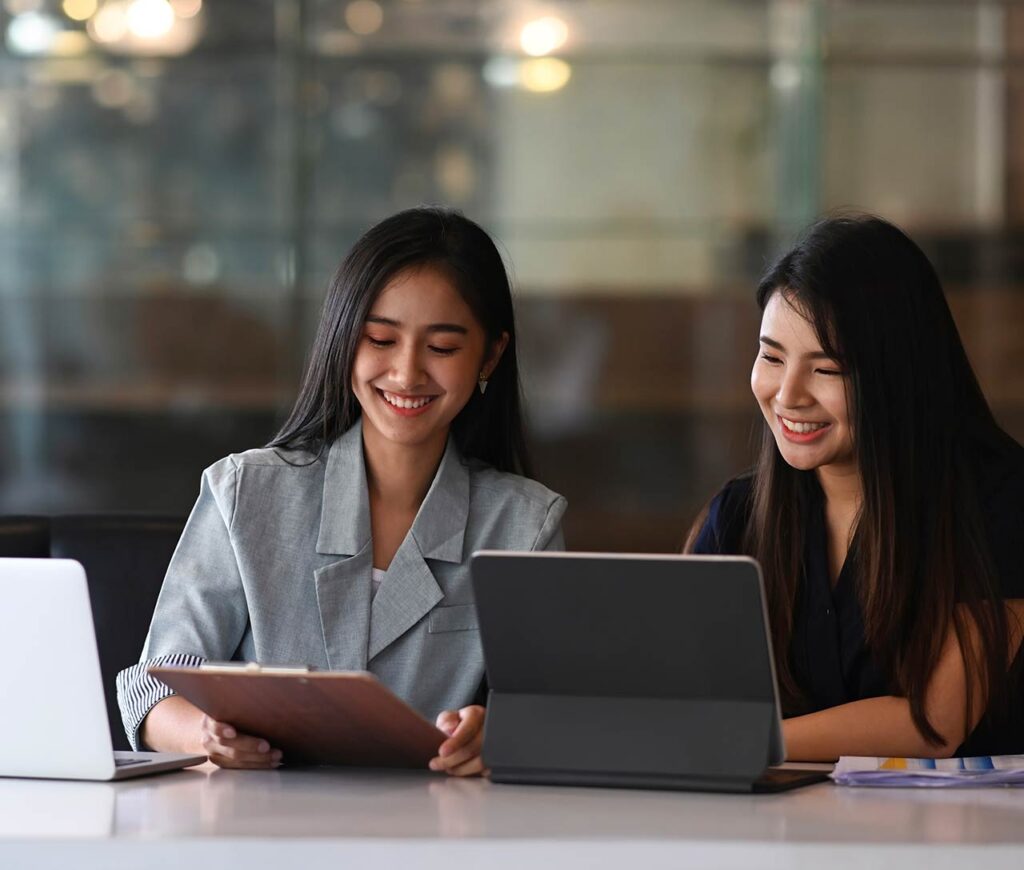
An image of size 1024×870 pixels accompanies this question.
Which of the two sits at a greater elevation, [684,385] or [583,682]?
[684,385]

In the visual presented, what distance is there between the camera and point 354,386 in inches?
88.4

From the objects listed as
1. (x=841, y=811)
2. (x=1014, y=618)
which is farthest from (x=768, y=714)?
(x=1014, y=618)

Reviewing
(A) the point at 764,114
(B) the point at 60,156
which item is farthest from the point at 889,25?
(B) the point at 60,156

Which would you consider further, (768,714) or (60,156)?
(60,156)

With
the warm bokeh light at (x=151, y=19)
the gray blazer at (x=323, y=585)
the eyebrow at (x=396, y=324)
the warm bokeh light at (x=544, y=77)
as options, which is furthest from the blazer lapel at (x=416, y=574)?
the warm bokeh light at (x=151, y=19)

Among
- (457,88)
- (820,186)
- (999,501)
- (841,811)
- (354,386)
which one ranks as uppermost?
(457,88)

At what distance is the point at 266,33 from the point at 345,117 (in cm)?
32

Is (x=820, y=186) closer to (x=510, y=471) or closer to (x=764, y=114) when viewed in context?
(x=764, y=114)

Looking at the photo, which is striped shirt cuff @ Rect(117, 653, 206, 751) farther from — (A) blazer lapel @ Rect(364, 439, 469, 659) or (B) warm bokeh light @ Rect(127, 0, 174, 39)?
(B) warm bokeh light @ Rect(127, 0, 174, 39)

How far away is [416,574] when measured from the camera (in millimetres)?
2164

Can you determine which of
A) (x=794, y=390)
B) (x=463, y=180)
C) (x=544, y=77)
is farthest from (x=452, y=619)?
(x=544, y=77)

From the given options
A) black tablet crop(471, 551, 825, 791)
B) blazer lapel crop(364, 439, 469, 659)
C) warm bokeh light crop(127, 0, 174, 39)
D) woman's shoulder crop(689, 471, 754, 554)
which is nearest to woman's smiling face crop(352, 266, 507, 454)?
blazer lapel crop(364, 439, 469, 659)

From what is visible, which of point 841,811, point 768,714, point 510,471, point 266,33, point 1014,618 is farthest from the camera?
point 266,33

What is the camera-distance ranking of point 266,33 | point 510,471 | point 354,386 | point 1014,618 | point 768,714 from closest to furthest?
1. point 768,714
2. point 1014,618
3. point 354,386
4. point 510,471
5. point 266,33
